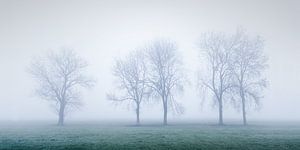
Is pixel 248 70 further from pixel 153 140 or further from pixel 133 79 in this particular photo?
pixel 153 140

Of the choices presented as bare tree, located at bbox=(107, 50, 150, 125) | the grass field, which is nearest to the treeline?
bare tree, located at bbox=(107, 50, 150, 125)

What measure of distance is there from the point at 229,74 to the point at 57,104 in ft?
110

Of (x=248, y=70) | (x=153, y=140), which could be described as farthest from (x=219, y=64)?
(x=153, y=140)

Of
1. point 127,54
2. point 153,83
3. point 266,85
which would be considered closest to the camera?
point 266,85

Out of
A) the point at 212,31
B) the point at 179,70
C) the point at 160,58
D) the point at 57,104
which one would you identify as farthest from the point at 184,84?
the point at 57,104

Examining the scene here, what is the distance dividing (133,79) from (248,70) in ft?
66.2

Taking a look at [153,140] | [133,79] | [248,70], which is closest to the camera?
[153,140]

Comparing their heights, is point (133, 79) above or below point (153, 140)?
above

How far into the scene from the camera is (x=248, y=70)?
47312 millimetres

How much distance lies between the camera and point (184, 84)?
166 feet

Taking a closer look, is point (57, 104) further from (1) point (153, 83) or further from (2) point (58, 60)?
(1) point (153, 83)

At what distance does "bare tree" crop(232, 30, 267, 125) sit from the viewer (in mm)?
46062

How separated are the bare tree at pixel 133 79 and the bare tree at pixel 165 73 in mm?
1793

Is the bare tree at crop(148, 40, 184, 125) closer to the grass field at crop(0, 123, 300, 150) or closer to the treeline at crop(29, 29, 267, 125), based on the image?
the treeline at crop(29, 29, 267, 125)
